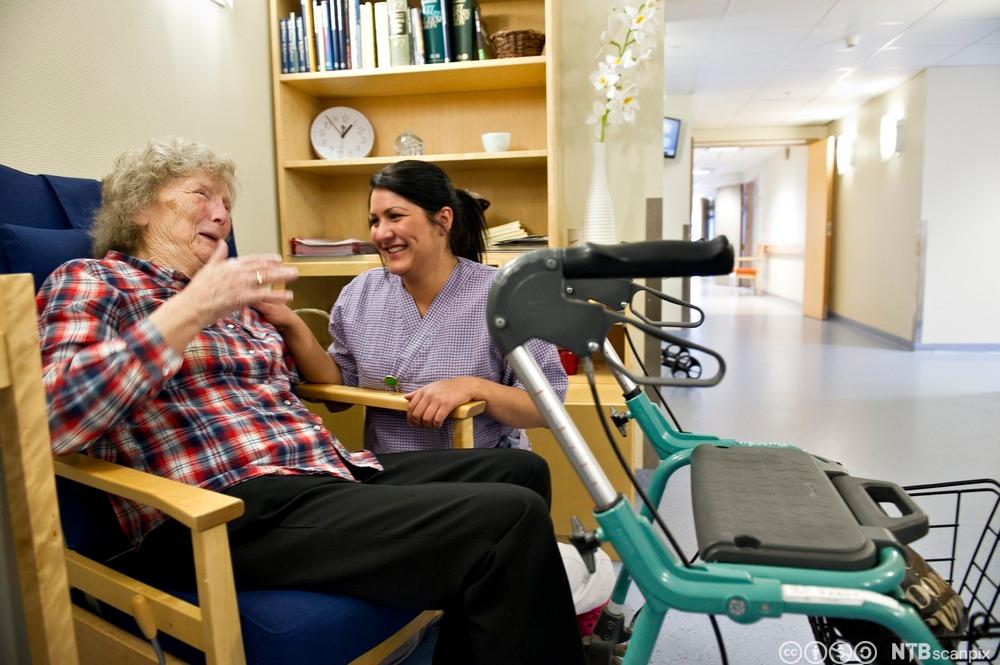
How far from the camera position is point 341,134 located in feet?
9.55

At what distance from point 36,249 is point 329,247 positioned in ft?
4.76

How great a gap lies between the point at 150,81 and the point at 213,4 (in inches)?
18.5

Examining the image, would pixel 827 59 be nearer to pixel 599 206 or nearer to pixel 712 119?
pixel 712 119

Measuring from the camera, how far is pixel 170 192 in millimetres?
1360

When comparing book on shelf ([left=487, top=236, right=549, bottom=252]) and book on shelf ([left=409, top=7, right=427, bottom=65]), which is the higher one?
book on shelf ([left=409, top=7, right=427, bottom=65])

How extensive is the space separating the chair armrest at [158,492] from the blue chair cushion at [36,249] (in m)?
0.36

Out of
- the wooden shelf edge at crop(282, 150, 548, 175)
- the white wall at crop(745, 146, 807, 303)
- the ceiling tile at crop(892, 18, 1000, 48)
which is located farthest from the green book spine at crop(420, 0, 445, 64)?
the white wall at crop(745, 146, 807, 303)

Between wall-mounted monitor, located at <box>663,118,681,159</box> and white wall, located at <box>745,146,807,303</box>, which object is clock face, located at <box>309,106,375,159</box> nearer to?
wall-mounted monitor, located at <box>663,118,681,159</box>

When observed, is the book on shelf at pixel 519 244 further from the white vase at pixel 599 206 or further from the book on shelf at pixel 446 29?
the book on shelf at pixel 446 29

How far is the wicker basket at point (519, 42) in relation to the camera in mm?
2502

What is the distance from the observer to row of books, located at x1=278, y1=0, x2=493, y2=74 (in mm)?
2564

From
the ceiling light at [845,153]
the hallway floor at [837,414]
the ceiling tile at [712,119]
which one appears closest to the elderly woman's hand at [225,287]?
the hallway floor at [837,414]

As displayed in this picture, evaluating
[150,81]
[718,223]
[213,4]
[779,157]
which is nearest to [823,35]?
[213,4]

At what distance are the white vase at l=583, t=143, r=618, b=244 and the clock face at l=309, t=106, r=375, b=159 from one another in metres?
0.95
